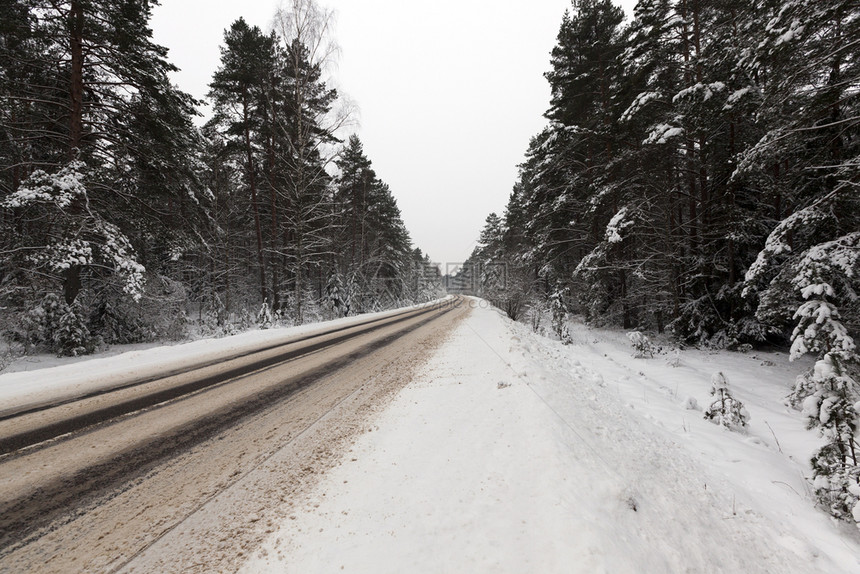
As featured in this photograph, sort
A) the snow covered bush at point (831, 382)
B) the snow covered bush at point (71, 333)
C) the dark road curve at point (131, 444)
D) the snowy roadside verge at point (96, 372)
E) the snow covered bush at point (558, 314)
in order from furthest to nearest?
1. the snow covered bush at point (558, 314)
2. the snow covered bush at point (71, 333)
3. the snowy roadside verge at point (96, 372)
4. the snow covered bush at point (831, 382)
5. the dark road curve at point (131, 444)

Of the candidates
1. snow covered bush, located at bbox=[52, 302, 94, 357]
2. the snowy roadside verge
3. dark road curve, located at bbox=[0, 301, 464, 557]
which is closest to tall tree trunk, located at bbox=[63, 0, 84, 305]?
snow covered bush, located at bbox=[52, 302, 94, 357]

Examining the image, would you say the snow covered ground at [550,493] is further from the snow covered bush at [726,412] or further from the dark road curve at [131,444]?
the dark road curve at [131,444]

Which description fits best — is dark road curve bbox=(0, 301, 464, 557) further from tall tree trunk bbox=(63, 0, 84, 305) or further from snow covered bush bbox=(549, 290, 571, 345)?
snow covered bush bbox=(549, 290, 571, 345)

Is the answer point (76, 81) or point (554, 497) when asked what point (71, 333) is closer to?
point (76, 81)

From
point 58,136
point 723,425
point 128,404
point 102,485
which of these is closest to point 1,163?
point 58,136

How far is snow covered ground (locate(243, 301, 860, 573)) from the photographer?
5.91ft

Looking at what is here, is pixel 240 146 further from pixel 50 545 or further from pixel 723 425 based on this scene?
pixel 723 425

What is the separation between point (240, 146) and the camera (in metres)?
15.1

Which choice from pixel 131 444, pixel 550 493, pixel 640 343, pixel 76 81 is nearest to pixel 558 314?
pixel 640 343

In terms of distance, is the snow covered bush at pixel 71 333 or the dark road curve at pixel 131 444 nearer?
the dark road curve at pixel 131 444

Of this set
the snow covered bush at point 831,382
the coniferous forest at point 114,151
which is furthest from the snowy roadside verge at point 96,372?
the snow covered bush at point 831,382

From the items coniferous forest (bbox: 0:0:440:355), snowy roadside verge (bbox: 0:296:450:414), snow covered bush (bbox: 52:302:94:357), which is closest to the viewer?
snowy roadside verge (bbox: 0:296:450:414)

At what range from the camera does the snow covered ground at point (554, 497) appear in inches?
70.9

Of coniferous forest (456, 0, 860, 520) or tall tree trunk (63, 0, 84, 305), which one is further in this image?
tall tree trunk (63, 0, 84, 305)
